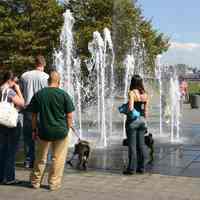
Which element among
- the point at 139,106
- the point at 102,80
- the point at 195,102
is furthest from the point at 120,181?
the point at 195,102

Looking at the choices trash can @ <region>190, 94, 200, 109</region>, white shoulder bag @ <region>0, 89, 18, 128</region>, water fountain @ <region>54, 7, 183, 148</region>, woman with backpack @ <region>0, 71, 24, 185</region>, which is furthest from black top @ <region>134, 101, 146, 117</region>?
trash can @ <region>190, 94, 200, 109</region>

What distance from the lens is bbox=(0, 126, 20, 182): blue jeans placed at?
7508mm

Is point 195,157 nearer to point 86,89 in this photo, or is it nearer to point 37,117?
point 37,117

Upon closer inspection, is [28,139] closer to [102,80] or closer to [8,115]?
[8,115]

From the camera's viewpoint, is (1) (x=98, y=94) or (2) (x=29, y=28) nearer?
(1) (x=98, y=94)

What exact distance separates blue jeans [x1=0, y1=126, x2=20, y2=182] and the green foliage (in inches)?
1402

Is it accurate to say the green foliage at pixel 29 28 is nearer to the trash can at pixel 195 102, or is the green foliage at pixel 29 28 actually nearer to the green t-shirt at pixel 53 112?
the trash can at pixel 195 102

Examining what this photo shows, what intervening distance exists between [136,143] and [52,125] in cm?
190

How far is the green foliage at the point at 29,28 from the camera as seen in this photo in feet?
143

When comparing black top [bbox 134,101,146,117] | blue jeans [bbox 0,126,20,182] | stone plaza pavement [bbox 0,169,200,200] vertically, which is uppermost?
black top [bbox 134,101,146,117]

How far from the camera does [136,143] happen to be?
849cm

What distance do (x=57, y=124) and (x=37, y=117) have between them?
374 mm

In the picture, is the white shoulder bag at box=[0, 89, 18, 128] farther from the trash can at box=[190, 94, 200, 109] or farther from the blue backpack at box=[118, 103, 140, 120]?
the trash can at box=[190, 94, 200, 109]

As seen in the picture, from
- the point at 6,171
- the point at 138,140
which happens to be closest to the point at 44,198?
the point at 6,171
